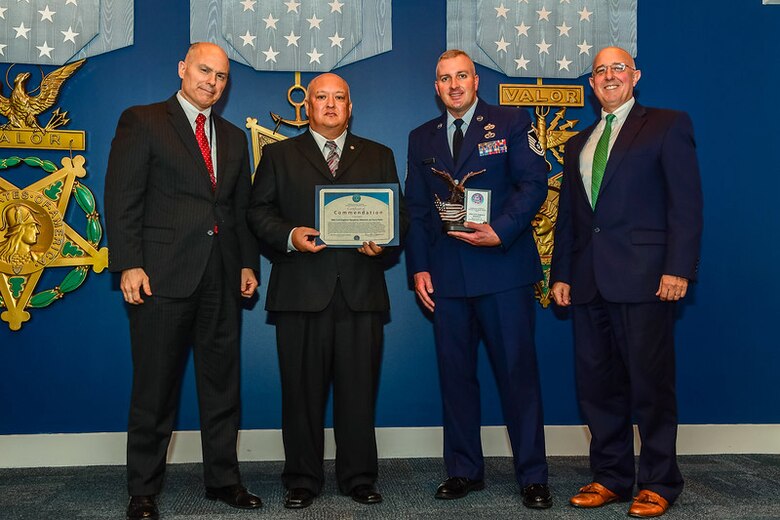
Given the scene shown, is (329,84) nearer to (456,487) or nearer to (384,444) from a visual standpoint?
(456,487)

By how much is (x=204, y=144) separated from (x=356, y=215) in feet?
2.21

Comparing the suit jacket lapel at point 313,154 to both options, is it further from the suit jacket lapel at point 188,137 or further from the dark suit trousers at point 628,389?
the dark suit trousers at point 628,389

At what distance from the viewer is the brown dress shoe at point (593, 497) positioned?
2.94 metres

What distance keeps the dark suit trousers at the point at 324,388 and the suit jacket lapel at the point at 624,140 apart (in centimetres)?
112

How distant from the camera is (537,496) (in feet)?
9.66

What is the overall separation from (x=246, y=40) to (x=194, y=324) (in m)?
1.59

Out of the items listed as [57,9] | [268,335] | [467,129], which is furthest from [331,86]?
[57,9]

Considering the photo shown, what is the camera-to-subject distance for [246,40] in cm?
378

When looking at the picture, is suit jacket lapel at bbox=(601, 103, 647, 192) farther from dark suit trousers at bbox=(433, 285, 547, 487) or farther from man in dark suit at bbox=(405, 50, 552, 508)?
dark suit trousers at bbox=(433, 285, 547, 487)

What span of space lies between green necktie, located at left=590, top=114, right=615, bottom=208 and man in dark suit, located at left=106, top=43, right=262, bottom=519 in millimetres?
1460

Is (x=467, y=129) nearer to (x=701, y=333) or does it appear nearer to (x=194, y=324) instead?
(x=194, y=324)

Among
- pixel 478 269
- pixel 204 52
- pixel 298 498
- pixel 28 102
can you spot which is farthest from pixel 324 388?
pixel 28 102

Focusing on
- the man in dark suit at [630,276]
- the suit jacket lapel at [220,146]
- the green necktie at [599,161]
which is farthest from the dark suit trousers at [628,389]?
the suit jacket lapel at [220,146]

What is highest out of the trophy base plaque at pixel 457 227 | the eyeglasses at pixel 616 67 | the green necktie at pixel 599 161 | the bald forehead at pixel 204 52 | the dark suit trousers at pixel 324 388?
the bald forehead at pixel 204 52
